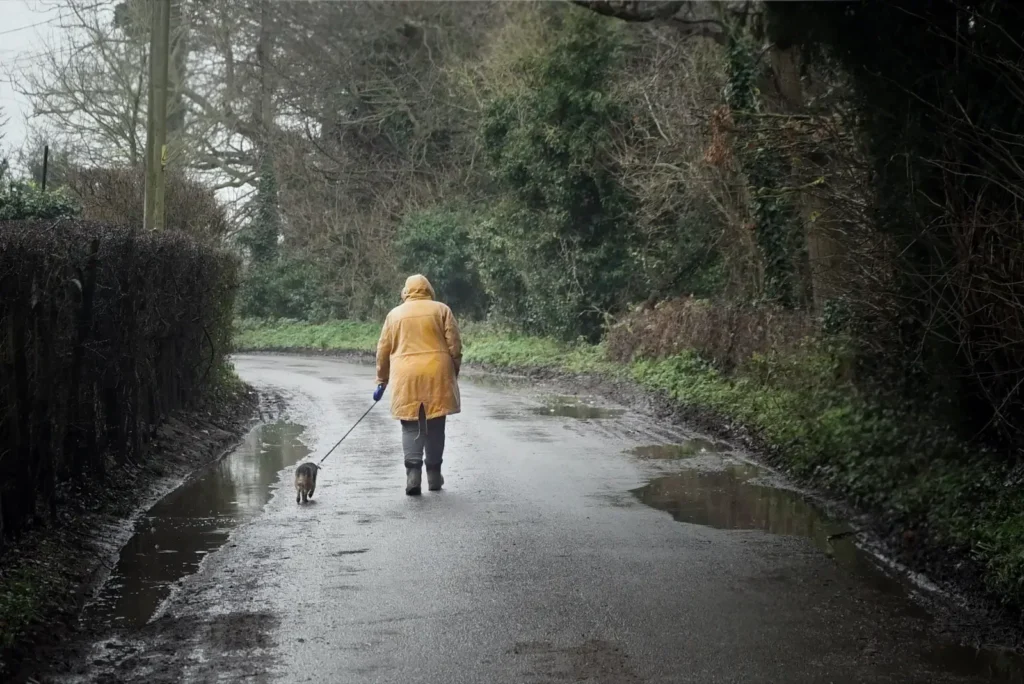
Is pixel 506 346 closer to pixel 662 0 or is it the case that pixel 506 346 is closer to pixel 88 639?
pixel 662 0

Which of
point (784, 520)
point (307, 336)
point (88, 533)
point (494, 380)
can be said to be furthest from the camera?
point (307, 336)

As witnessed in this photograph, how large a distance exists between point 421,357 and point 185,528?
2.84 meters

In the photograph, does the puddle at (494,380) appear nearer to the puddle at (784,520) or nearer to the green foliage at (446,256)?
the green foliage at (446,256)

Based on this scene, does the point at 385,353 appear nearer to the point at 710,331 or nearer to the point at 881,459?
the point at 881,459

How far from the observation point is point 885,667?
252 inches

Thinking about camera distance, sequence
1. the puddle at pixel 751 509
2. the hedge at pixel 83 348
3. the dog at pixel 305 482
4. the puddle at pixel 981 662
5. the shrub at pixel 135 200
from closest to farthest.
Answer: the puddle at pixel 981 662, the hedge at pixel 83 348, the puddle at pixel 751 509, the dog at pixel 305 482, the shrub at pixel 135 200

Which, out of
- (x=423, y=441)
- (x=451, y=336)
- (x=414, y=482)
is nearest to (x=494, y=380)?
(x=451, y=336)

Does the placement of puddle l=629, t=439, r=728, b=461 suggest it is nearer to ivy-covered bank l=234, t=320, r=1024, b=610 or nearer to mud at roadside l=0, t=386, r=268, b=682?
ivy-covered bank l=234, t=320, r=1024, b=610

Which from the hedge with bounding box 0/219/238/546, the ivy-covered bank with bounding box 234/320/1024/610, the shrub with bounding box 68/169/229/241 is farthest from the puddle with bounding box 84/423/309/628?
the shrub with bounding box 68/169/229/241

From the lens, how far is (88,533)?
9266 millimetres

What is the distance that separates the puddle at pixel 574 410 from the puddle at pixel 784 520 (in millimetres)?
5566

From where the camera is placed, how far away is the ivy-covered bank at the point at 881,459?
8.10 meters

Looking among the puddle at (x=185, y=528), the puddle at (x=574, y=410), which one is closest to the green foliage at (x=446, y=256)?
the puddle at (x=574, y=410)

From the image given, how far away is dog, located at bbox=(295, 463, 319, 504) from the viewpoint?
11008 mm
